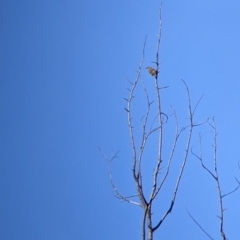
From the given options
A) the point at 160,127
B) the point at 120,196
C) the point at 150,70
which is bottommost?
the point at 120,196

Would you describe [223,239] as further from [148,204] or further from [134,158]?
[134,158]

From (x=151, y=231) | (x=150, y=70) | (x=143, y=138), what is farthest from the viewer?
(x=150, y=70)

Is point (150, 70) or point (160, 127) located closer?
point (160, 127)

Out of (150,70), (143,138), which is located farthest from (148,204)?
(150,70)

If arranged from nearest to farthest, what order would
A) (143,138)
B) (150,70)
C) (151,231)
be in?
(151,231) → (143,138) → (150,70)

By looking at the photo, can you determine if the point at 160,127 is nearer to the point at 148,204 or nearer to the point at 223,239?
the point at 148,204

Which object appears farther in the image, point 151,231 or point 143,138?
point 143,138

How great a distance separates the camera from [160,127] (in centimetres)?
133

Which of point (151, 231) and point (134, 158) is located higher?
point (134, 158)

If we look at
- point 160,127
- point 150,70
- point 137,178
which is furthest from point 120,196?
point 150,70

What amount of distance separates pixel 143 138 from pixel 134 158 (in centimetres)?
9

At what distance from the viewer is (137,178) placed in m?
1.33

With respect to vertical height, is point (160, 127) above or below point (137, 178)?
above

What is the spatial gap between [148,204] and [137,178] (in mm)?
93
